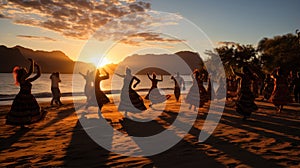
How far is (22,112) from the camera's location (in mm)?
8336

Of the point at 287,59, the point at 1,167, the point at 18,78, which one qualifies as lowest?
the point at 1,167

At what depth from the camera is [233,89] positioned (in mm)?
21219

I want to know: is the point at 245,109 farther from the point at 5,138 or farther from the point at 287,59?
the point at 287,59

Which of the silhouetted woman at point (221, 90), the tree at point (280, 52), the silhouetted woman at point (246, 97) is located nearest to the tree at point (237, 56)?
the tree at point (280, 52)

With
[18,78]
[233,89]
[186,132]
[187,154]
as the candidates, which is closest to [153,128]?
[186,132]

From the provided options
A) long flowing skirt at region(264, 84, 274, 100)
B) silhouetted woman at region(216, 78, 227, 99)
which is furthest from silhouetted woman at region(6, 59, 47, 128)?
long flowing skirt at region(264, 84, 274, 100)

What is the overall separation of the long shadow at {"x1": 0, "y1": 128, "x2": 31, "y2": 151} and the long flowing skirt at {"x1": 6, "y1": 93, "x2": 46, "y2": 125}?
327 mm

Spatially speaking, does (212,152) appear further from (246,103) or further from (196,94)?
(196,94)

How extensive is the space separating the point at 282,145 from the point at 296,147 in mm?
316

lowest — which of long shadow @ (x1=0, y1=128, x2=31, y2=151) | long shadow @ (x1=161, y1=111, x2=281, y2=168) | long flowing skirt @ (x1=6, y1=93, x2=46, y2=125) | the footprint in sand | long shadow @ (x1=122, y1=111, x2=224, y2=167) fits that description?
long shadow @ (x1=0, y1=128, x2=31, y2=151)

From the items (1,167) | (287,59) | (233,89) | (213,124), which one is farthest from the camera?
(287,59)

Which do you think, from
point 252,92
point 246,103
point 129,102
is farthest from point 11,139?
point 252,92

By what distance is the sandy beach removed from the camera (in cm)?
534

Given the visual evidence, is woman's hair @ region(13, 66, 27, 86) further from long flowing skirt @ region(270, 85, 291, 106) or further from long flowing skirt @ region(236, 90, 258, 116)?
long flowing skirt @ region(270, 85, 291, 106)
